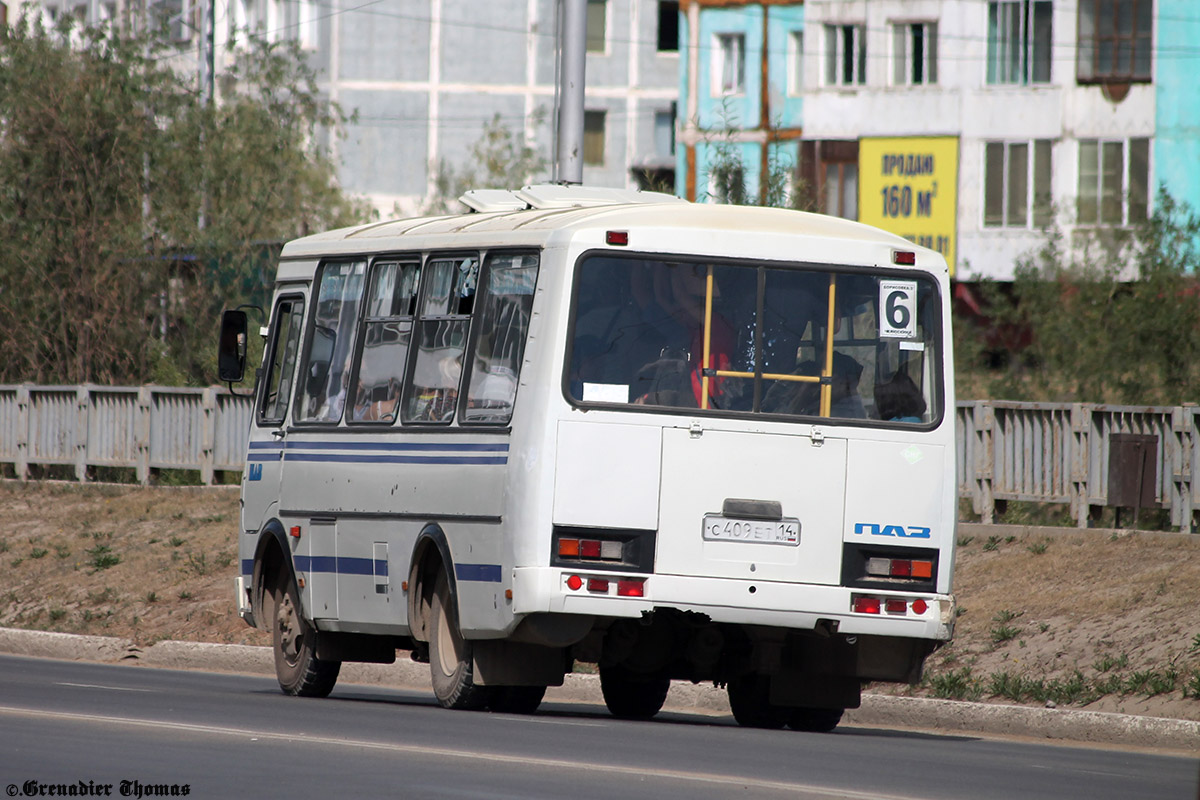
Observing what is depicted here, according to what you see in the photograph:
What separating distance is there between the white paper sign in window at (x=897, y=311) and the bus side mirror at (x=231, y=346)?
522cm

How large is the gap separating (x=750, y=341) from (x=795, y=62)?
48990mm

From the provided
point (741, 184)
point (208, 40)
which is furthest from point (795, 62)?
point (741, 184)

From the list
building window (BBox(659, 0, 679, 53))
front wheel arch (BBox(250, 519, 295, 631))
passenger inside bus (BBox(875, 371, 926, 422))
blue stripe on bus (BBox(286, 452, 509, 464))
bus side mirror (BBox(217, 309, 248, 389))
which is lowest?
front wheel arch (BBox(250, 519, 295, 631))

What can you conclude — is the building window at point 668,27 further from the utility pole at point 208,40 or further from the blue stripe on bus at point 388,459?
the blue stripe on bus at point 388,459

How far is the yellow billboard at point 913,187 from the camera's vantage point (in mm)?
55531

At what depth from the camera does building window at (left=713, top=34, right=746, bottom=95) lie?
6341 centimetres

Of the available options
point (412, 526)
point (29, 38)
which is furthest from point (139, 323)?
point (412, 526)

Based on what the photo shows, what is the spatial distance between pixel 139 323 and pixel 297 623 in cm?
1986

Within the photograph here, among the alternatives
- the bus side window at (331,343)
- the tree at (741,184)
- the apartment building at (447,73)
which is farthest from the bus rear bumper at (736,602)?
the apartment building at (447,73)

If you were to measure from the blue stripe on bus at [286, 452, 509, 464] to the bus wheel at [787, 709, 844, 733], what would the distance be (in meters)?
2.68

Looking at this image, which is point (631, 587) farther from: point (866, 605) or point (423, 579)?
point (423, 579)

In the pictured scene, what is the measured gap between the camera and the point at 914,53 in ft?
190

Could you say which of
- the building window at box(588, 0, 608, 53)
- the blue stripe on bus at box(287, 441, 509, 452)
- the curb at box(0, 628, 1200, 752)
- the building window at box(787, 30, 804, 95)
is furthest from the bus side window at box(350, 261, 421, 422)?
the building window at box(588, 0, 608, 53)

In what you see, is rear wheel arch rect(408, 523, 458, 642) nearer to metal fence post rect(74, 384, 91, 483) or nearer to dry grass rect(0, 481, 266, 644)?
dry grass rect(0, 481, 266, 644)
